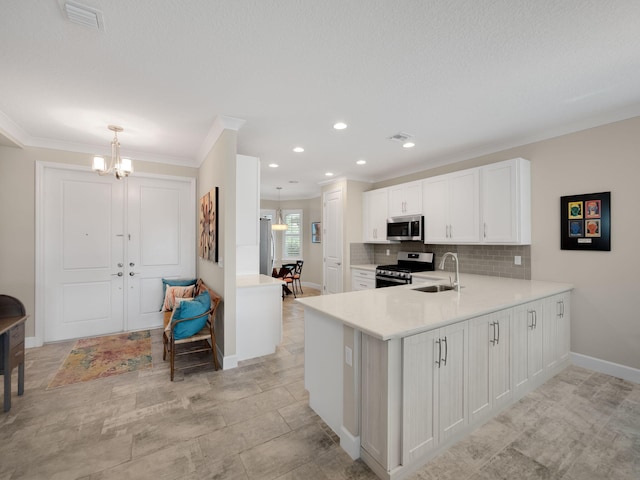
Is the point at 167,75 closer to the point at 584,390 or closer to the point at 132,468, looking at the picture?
the point at 132,468

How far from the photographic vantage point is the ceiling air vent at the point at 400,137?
11.7 ft

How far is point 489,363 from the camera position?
2193mm

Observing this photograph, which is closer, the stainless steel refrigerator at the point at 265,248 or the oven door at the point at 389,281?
the oven door at the point at 389,281

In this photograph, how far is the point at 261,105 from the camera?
2783mm

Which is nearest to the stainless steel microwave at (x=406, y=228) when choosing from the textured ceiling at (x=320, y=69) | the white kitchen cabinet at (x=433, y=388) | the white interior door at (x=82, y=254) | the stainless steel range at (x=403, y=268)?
the stainless steel range at (x=403, y=268)

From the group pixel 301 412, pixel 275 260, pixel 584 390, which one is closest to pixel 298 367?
pixel 301 412

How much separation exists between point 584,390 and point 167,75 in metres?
4.62

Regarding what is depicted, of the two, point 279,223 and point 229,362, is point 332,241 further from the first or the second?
point 229,362

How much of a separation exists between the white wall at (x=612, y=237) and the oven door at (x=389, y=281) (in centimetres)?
162

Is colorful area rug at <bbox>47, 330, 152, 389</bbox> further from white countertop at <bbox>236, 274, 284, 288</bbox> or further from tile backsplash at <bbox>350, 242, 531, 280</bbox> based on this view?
tile backsplash at <bbox>350, 242, 531, 280</bbox>

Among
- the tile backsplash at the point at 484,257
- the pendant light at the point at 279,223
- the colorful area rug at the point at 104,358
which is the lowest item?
the colorful area rug at the point at 104,358

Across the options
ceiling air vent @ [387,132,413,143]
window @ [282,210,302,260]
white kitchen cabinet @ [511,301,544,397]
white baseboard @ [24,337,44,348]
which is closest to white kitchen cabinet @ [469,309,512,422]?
white kitchen cabinet @ [511,301,544,397]

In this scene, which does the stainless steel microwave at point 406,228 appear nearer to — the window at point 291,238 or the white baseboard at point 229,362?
the white baseboard at point 229,362

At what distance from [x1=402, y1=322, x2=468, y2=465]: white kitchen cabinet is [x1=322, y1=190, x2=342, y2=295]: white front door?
12.9ft
